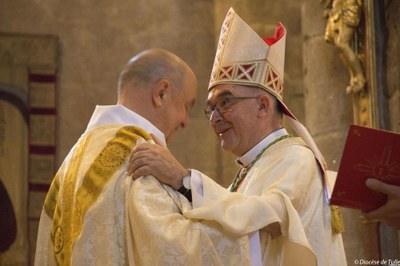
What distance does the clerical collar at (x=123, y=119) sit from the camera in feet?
12.8

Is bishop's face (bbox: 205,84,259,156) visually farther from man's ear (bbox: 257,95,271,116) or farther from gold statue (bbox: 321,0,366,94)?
gold statue (bbox: 321,0,366,94)

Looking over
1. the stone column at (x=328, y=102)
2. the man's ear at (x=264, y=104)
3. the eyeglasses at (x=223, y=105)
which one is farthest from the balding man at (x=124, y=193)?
the stone column at (x=328, y=102)

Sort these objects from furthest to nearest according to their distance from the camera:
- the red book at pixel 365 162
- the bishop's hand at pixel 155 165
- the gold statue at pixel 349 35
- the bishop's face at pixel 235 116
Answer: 1. the gold statue at pixel 349 35
2. the bishop's face at pixel 235 116
3. the bishop's hand at pixel 155 165
4. the red book at pixel 365 162

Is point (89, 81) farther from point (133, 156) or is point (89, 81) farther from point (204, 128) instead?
point (133, 156)

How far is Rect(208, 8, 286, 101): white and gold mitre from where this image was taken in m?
4.40

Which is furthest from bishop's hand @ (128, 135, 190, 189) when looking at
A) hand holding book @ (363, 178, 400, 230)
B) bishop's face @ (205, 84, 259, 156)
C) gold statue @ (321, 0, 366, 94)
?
gold statue @ (321, 0, 366, 94)

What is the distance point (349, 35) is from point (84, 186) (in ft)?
8.80

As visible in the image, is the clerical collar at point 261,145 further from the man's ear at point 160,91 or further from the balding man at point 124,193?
the man's ear at point 160,91

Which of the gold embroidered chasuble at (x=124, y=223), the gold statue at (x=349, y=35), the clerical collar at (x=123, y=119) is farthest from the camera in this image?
the gold statue at (x=349, y=35)

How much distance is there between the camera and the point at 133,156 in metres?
3.70

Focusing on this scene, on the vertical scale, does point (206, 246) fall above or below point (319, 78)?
below

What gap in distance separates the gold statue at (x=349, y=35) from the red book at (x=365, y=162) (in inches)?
91.7

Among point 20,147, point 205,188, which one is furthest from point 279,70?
point 20,147

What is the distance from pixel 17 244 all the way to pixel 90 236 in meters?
3.61
